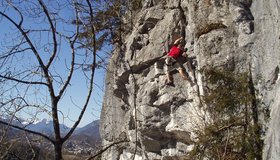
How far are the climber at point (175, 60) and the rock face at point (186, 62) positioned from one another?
201 mm

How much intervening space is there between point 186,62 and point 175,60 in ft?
1.24

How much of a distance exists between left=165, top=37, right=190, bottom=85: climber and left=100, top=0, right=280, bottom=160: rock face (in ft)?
0.66

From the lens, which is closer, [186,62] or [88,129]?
[186,62]

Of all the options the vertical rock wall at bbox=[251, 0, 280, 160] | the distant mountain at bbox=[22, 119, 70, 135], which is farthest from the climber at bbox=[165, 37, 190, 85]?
the distant mountain at bbox=[22, 119, 70, 135]

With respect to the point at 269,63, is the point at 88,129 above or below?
below

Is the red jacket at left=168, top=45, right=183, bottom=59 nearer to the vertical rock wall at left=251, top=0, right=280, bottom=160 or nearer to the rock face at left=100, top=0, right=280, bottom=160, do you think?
the rock face at left=100, top=0, right=280, bottom=160

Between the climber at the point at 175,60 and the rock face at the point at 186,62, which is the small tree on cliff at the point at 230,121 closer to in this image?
the rock face at the point at 186,62

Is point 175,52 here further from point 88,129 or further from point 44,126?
point 44,126

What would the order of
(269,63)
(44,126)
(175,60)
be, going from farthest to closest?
(175,60)
(269,63)
(44,126)

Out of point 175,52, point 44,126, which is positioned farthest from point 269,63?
point 44,126

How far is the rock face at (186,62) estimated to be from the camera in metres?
7.19

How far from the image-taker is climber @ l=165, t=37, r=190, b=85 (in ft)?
33.9

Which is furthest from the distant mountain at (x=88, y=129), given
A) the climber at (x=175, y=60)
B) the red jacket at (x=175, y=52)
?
the red jacket at (x=175, y=52)

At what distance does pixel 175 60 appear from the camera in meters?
10.5
